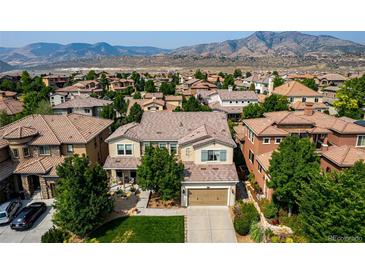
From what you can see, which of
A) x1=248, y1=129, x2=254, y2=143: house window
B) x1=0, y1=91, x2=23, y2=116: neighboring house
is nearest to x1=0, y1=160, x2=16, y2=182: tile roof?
x1=248, y1=129, x2=254, y2=143: house window

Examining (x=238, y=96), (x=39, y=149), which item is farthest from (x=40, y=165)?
(x=238, y=96)

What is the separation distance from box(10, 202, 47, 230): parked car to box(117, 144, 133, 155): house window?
8.32m

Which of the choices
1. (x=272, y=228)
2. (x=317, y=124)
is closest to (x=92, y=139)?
(x=272, y=228)

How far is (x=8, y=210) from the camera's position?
21.6 metres

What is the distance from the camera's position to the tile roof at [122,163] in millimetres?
26234

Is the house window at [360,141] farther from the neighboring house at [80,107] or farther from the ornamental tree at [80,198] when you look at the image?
the neighboring house at [80,107]

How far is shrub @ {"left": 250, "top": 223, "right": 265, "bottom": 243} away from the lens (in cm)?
1873

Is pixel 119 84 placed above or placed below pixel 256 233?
above

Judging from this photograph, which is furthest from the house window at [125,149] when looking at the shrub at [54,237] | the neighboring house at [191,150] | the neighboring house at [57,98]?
the neighboring house at [57,98]

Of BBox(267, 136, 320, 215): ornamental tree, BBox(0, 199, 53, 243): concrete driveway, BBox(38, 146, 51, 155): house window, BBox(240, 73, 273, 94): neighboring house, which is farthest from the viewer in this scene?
BBox(240, 73, 273, 94): neighboring house

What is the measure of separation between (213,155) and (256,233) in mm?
8445

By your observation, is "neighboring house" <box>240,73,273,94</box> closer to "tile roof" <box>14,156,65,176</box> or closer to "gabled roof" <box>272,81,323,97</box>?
"gabled roof" <box>272,81,323,97</box>

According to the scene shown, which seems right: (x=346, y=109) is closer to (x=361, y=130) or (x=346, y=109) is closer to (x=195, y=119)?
(x=361, y=130)

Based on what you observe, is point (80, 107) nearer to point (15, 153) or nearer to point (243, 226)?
point (15, 153)
